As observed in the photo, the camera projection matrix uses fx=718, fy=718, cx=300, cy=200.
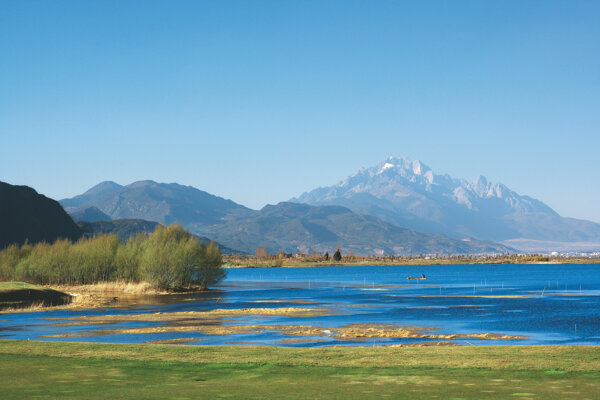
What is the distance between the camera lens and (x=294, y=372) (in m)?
26.3

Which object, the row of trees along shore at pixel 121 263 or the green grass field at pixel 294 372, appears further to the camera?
the row of trees along shore at pixel 121 263

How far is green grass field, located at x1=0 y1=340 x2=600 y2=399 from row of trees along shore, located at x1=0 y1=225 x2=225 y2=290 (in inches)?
2913

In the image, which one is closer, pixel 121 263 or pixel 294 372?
pixel 294 372

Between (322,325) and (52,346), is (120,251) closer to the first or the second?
(322,325)

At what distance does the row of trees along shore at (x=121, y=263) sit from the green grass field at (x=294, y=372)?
73996 millimetres

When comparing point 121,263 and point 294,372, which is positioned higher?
point 121,263

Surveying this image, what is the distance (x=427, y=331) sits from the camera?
49.2 metres

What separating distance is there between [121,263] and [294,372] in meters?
93.0

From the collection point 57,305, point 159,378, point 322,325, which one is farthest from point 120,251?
point 159,378

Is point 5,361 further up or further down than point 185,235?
further down

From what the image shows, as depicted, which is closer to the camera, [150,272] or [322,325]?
[322,325]

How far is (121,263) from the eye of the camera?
115 meters

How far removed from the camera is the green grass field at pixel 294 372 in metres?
21.5

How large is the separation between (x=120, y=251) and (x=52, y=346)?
269ft
